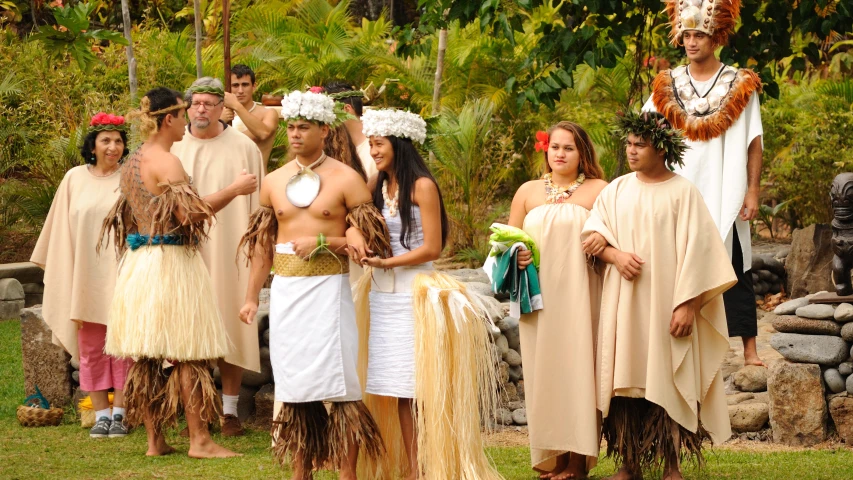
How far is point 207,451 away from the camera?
6.15 m

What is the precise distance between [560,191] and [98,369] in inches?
128

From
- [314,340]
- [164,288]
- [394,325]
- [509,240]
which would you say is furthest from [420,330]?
[164,288]

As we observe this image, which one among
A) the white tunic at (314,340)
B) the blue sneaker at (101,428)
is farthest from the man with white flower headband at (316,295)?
the blue sneaker at (101,428)

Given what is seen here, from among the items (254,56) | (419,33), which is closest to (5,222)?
(254,56)

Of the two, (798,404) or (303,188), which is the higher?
(303,188)

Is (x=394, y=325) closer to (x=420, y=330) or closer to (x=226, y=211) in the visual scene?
(x=420, y=330)

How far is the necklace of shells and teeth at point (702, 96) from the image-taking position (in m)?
6.29

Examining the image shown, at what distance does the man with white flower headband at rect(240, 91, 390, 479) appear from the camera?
5055mm

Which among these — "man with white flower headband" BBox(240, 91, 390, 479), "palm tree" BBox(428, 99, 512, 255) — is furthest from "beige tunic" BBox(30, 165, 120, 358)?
"palm tree" BBox(428, 99, 512, 255)

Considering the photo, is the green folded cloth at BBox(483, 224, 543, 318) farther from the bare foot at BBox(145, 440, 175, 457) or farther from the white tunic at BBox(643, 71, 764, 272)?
the bare foot at BBox(145, 440, 175, 457)

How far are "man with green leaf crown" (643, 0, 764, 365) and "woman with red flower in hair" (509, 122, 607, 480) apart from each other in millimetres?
1091

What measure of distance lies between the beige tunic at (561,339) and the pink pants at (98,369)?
286cm

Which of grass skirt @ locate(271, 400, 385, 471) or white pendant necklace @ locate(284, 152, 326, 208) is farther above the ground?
white pendant necklace @ locate(284, 152, 326, 208)

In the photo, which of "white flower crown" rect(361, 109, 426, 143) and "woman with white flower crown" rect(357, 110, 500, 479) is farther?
"white flower crown" rect(361, 109, 426, 143)
